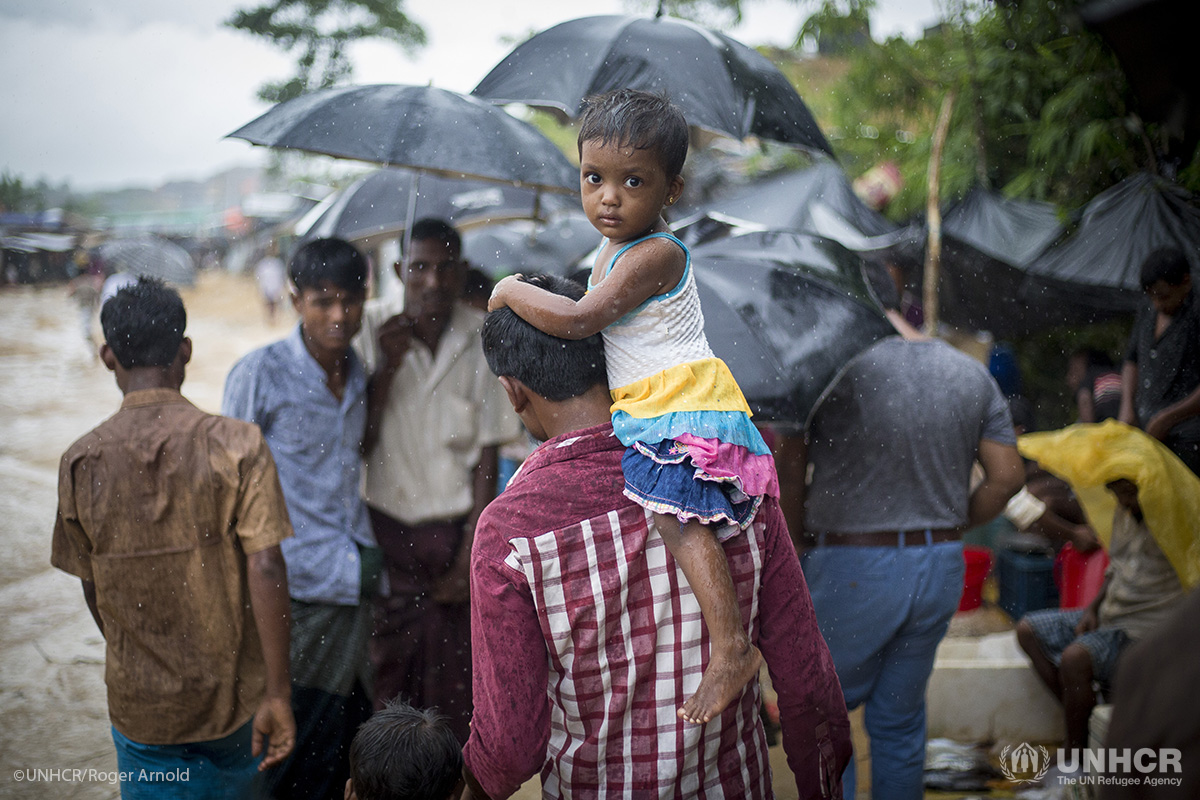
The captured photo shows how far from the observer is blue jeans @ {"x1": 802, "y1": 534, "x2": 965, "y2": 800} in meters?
2.98

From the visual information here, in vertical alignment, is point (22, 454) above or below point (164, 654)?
below

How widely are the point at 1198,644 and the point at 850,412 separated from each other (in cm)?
208

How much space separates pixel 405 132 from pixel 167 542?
155 cm

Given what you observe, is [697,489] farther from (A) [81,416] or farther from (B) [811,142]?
(A) [81,416]

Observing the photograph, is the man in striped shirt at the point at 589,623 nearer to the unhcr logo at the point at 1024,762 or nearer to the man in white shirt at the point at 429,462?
the man in white shirt at the point at 429,462

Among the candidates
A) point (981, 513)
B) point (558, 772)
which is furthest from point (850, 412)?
point (558, 772)

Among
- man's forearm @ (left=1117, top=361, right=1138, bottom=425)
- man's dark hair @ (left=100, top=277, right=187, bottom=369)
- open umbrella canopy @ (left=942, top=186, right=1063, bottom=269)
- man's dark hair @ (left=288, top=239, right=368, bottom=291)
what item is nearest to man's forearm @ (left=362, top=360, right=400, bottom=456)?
man's dark hair @ (left=288, top=239, right=368, bottom=291)

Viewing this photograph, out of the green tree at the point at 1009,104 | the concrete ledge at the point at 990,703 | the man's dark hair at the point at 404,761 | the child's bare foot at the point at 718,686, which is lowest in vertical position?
the concrete ledge at the point at 990,703

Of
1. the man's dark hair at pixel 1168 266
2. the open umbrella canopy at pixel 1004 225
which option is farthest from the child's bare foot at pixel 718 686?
the open umbrella canopy at pixel 1004 225

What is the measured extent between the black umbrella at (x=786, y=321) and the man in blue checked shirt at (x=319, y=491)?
138 cm

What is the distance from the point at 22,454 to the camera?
10008mm

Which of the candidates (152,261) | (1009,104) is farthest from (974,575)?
(152,261)

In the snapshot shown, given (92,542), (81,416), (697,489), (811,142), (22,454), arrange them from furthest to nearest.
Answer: (81,416) → (22,454) → (811,142) → (92,542) → (697,489)

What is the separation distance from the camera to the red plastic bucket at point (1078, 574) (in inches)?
165
